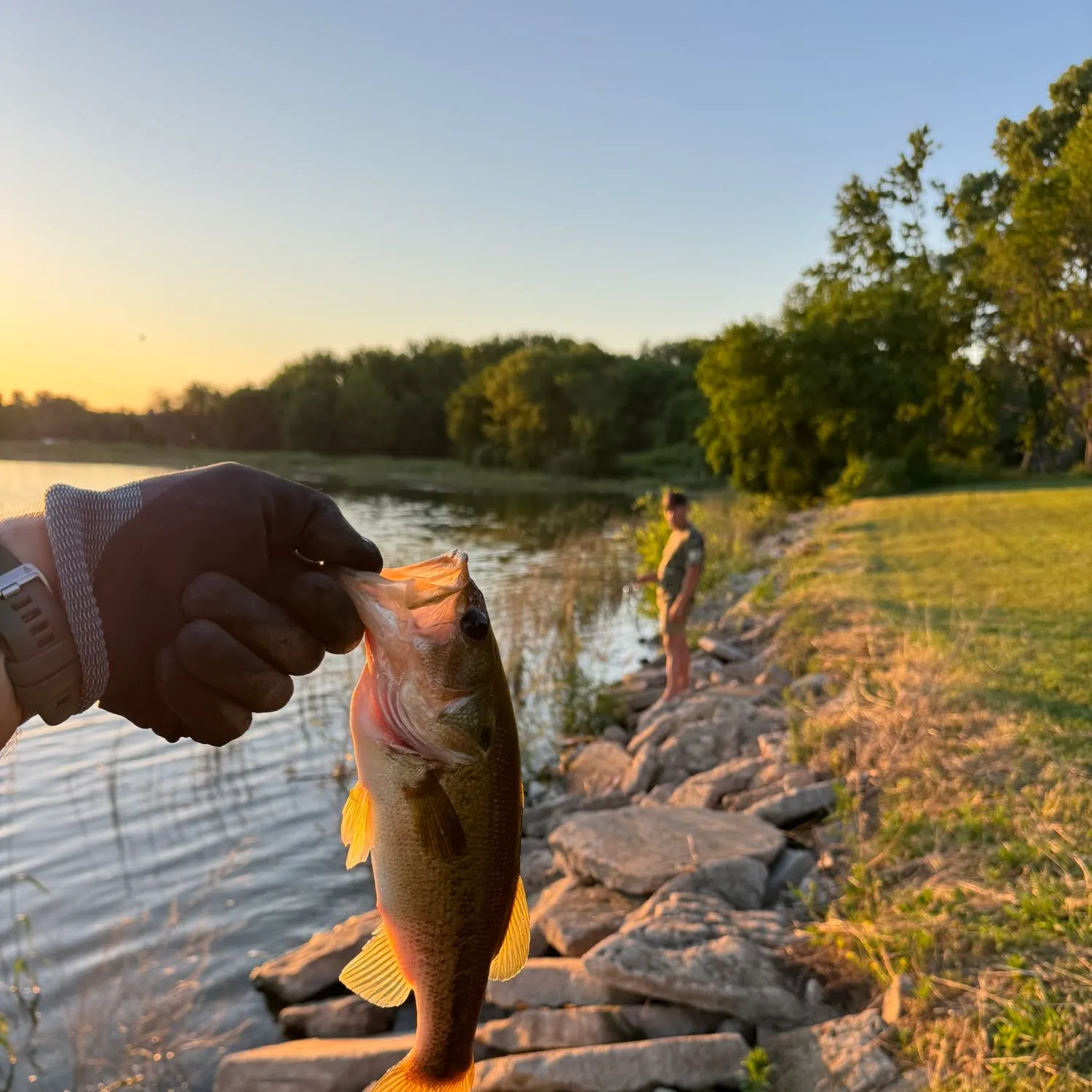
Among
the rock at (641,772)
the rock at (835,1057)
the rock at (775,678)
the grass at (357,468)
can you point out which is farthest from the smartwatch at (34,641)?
the grass at (357,468)

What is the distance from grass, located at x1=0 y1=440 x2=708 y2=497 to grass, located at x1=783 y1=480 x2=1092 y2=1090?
44.3 metres

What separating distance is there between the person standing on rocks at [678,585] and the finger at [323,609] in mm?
9138

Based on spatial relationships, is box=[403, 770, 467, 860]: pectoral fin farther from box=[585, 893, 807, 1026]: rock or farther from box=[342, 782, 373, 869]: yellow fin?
box=[585, 893, 807, 1026]: rock

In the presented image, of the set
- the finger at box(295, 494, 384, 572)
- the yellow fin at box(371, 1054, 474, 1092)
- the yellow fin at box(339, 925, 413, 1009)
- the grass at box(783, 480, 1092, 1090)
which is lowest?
the grass at box(783, 480, 1092, 1090)

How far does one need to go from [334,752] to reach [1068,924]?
25.2ft

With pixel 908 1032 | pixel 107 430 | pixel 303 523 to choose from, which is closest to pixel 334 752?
pixel 908 1032

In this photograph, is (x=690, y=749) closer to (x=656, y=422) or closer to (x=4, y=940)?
(x=4, y=940)

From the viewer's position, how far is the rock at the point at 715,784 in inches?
311

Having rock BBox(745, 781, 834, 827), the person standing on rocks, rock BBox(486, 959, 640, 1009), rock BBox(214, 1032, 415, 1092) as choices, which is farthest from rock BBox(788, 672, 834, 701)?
rock BBox(214, 1032, 415, 1092)

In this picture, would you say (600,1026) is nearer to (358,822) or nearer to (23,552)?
(358,822)

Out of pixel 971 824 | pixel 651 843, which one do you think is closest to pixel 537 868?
pixel 651 843

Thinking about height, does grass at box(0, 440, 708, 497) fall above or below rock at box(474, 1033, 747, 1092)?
above

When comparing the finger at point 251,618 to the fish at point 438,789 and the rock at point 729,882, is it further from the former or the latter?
the rock at point 729,882

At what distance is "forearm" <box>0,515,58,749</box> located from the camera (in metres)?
2.10
